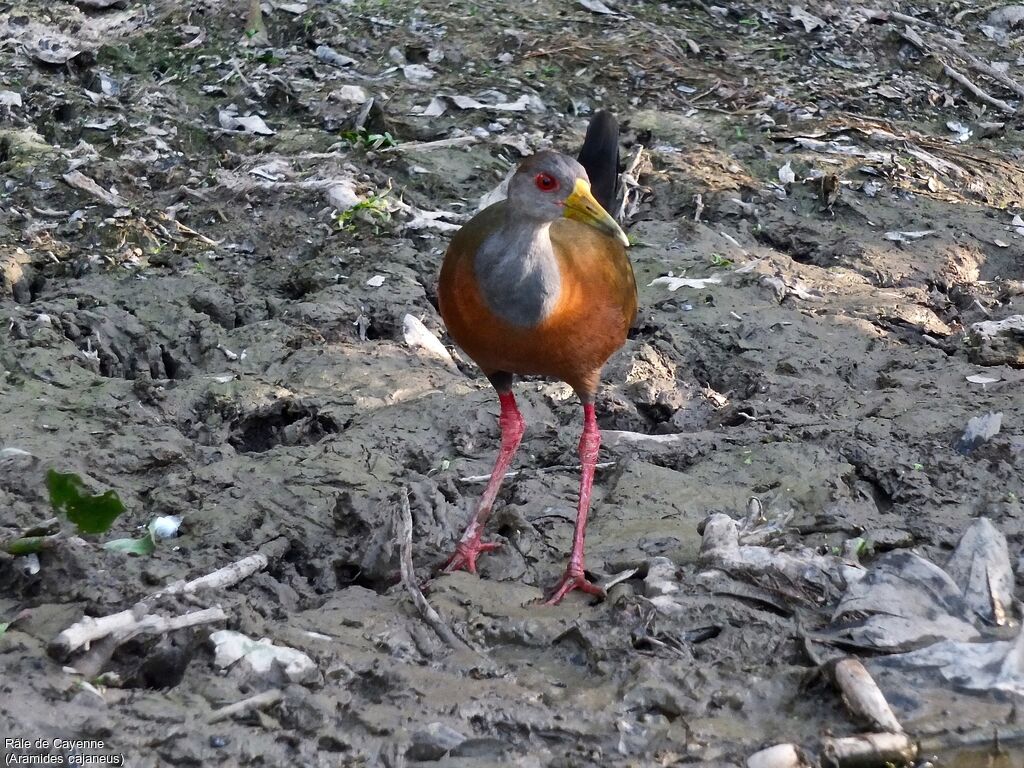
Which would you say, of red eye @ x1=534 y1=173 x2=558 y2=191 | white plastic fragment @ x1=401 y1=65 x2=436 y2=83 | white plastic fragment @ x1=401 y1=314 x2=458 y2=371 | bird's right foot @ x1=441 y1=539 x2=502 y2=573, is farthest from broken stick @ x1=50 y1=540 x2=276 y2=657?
white plastic fragment @ x1=401 y1=65 x2=436 y2=83

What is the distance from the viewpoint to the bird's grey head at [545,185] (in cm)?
418

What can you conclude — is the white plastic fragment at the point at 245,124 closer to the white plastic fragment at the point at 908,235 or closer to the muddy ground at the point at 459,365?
the muddy ground at the point at 459,365

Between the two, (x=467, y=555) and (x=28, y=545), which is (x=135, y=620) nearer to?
(x=28, y=545)

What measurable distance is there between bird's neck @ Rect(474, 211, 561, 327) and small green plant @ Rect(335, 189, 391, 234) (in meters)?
2.47

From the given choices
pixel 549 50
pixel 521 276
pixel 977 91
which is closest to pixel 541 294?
pixel 521 276

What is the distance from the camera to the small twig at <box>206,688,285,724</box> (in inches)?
119

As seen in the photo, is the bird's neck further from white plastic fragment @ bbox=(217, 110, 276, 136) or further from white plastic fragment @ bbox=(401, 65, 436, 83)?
white plastic fragment @ bbox=(401, 65, 436, 83)

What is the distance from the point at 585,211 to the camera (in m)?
4.19

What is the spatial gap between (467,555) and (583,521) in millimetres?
435

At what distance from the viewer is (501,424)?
4.73 metres

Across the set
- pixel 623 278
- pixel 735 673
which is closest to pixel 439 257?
A: pixel 623 278

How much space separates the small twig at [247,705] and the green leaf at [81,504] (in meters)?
0.84

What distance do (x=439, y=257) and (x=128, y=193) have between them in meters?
1.97

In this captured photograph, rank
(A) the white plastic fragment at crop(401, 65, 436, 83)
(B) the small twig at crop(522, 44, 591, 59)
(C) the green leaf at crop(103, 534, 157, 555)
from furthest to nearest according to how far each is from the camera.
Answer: (B) the small twig at crop(522, 44, 591, 59) < (A) the white plastic fragment at crop(401, 65, 436, 83) < (C) the green leaf at crop(103, 534, 157, 555)
